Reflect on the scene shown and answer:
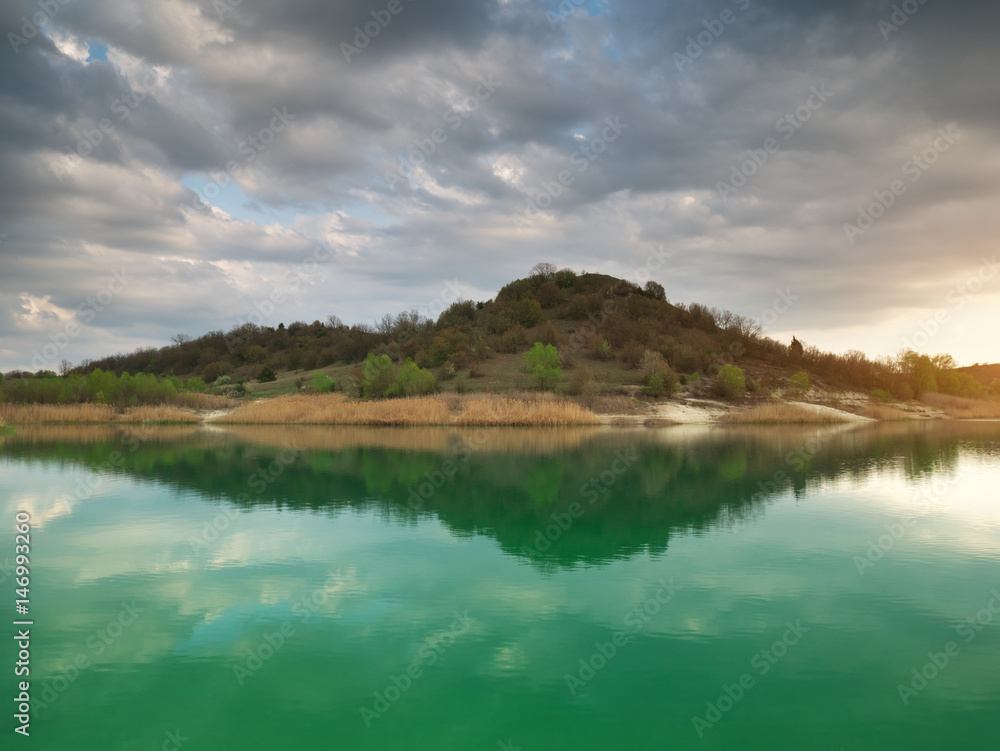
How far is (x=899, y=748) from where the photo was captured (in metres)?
→ 5.24

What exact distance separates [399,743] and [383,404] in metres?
40.4

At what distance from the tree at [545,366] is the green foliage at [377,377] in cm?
1190

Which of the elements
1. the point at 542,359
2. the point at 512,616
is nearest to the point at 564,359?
the point at 542,359

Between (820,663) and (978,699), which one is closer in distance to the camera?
(978,699)

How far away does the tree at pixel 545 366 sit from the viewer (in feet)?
170

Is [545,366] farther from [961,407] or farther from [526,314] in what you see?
[961,407]

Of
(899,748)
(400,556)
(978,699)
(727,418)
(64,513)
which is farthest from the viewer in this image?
(727,418)

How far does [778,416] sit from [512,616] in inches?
1960

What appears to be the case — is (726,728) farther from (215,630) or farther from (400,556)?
(400,556)

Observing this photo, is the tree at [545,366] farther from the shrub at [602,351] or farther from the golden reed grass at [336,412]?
the shrub at [602,351]

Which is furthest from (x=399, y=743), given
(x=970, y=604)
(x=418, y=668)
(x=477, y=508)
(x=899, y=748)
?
(x=477, y=508)

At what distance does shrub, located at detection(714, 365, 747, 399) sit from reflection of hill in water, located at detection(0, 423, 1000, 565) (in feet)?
56.0

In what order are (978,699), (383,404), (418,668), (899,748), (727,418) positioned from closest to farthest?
(899,748), (978,699), (418,668), (383,404), (727,418)

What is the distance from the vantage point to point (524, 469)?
72.8 feet
